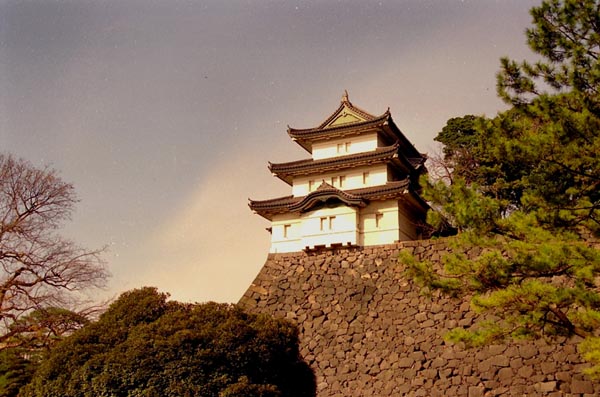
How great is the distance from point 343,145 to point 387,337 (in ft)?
24.4

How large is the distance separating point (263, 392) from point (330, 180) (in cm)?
867

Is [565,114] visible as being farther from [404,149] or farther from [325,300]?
[404,149]

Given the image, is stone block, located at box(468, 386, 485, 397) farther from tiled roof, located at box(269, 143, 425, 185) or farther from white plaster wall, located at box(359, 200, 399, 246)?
tiled roof, located at box(269, 143, 425, 185)

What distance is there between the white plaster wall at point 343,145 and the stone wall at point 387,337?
12.8 feet

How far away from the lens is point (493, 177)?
21375mm

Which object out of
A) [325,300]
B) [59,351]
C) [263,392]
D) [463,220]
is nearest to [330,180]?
[325,300]

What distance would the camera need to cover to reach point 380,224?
19.0 meters

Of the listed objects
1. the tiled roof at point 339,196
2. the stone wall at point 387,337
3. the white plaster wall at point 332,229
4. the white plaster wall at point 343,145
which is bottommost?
the stone wall at point 387,337

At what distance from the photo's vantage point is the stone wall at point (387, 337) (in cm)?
1412

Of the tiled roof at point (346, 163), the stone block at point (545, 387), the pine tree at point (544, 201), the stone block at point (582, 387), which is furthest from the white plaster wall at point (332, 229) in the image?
the pine tree at point (544, 201)

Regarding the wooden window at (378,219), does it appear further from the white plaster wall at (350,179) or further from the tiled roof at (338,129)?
the tiled roof at (338,129)

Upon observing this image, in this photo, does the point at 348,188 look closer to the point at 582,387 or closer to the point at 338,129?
the point at 338,129

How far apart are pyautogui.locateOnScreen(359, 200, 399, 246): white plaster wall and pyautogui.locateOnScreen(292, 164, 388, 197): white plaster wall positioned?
106 centimetres

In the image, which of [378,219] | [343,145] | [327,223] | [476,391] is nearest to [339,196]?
[327,223]
